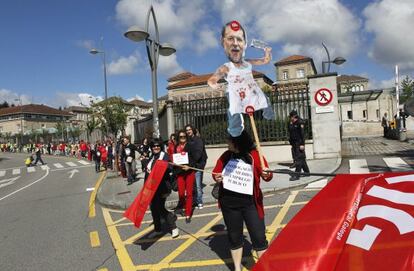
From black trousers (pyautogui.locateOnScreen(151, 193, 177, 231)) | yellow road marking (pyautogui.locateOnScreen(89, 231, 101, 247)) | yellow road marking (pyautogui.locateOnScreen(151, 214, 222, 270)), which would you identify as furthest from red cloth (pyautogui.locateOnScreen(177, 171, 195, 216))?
yellow road marking (pyautogui.locateOnScreen(89, 231, 101, 247))

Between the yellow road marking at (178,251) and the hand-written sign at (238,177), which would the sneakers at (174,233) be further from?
the hand-written sign at (238,177)

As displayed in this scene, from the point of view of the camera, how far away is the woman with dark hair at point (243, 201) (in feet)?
14.1

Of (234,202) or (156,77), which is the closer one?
(234,202)

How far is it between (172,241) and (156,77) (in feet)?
22.5

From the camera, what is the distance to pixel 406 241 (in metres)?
2.19

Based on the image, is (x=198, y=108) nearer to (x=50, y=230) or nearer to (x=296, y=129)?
(x=296, y=129)

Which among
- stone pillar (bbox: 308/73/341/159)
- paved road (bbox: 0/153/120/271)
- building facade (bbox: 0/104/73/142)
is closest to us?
paved road (bbox: 0/153/120/271)

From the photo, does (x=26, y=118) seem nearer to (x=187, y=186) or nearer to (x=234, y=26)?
(x=187, y=186)

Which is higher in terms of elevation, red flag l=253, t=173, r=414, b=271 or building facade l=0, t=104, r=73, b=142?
building facade l=0, t=104, r=73, b=142

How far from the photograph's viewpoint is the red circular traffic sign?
1463 cm

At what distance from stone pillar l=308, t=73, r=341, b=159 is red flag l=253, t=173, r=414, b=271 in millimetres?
12163

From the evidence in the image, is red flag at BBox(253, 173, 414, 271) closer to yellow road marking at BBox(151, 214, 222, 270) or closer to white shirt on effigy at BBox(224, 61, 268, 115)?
white shirt on effigy at BBox(224, 61, 268, 115)

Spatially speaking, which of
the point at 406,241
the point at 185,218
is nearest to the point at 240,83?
the point at 406,241

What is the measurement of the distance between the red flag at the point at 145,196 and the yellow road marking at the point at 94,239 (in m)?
0.95
